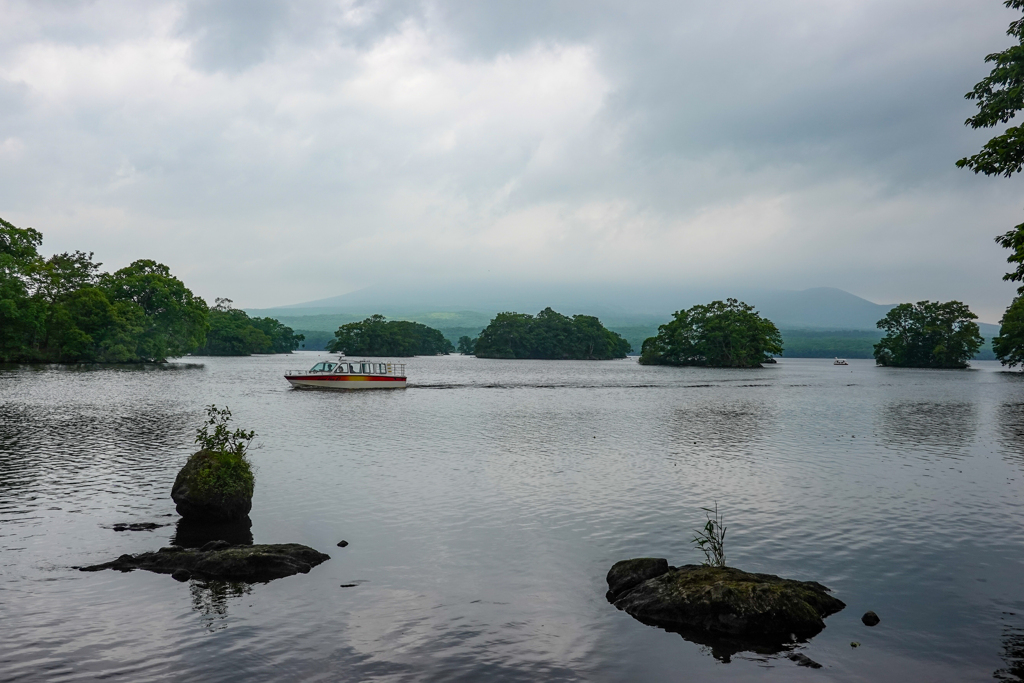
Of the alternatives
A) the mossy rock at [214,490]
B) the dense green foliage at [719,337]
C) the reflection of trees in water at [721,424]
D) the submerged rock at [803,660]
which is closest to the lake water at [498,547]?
the submerged rock at [803,660]

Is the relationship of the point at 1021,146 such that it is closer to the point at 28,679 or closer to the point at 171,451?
the point at 28,679

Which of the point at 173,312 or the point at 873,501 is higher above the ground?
the point at 173,312

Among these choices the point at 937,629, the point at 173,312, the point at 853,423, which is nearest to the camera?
the point at 937,629

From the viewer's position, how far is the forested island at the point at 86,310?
353ft

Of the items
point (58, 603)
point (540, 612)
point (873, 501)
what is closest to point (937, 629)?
point (540, 612)

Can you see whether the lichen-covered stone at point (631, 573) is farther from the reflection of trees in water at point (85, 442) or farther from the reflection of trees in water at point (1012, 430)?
the reflection of trees in water at point (1012, 430)

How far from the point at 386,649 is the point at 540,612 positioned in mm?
3334

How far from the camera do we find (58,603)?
1315cm

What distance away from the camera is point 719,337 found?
6821 inches

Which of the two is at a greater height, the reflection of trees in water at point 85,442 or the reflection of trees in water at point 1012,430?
the reflection of trees in water at point 85,442

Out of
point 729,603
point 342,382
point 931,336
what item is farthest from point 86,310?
point 931,336

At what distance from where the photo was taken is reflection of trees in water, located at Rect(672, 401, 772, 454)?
3807 cm

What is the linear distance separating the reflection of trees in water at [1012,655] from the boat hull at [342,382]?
73.9 meters

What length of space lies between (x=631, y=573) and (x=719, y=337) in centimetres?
16672
